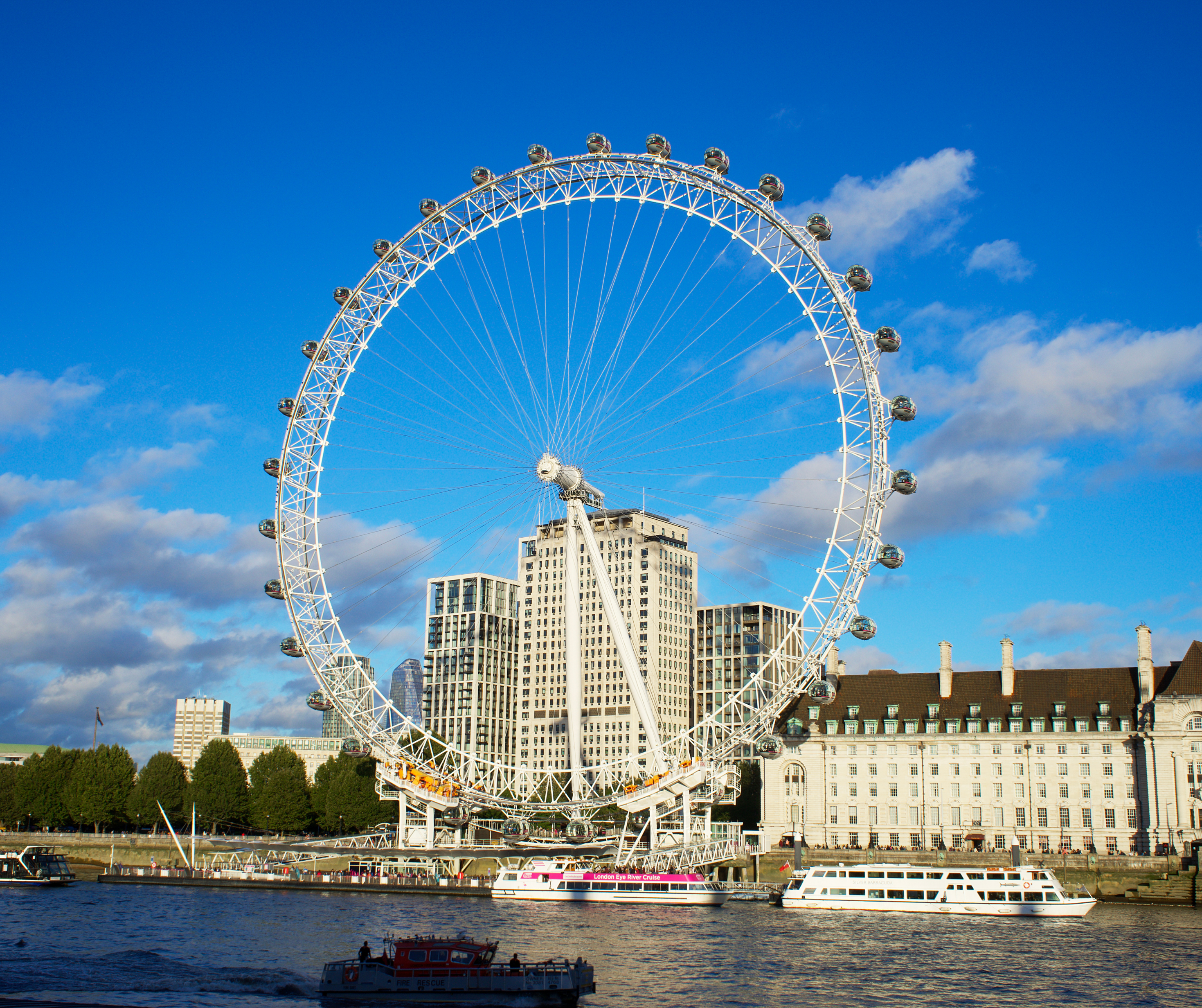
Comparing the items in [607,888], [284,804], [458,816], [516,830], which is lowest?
[607,888]

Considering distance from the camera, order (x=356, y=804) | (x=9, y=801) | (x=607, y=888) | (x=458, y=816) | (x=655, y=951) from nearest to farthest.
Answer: (x=655, y=951)
(x=607, y=888)
(x=458, y=816)
(x=356, y=804)
(x=9, y=801)

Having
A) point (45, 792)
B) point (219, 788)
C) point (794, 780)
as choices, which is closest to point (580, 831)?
point (794, 780)

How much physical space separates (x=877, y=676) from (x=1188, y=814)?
3156cm

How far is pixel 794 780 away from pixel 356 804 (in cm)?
5260

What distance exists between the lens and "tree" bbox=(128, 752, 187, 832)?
153875 mm

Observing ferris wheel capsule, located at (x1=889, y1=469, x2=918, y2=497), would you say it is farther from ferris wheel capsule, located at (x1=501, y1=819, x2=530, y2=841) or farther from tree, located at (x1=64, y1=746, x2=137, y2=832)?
tree, located at (x1=64, y1=746, x2=137, y2=832)

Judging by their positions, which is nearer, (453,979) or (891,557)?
(453,979)

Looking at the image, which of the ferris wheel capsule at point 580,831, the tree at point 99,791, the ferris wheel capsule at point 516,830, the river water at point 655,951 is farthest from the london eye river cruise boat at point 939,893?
the tree at point 99,791

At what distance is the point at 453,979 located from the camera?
149 ft

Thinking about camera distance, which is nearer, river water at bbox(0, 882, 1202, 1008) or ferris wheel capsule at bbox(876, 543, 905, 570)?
river water at bbox(0, 882, 1202, 1008)

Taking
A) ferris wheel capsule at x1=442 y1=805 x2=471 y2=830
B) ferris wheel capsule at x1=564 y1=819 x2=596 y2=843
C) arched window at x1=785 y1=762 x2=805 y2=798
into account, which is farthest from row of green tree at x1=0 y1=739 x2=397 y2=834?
arched window at x1=785 y1=762 x2=805 y2=798

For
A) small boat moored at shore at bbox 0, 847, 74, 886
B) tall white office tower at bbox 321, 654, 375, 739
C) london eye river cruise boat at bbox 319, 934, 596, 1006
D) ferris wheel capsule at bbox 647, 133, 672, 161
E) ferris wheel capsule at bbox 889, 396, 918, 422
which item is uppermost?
ferris wheel capsule at bbox 647, 133, 672, 161

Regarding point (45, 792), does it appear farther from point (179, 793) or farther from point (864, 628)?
point (864, 628)

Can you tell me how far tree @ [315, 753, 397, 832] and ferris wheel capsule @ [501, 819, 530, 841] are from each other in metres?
30.6
